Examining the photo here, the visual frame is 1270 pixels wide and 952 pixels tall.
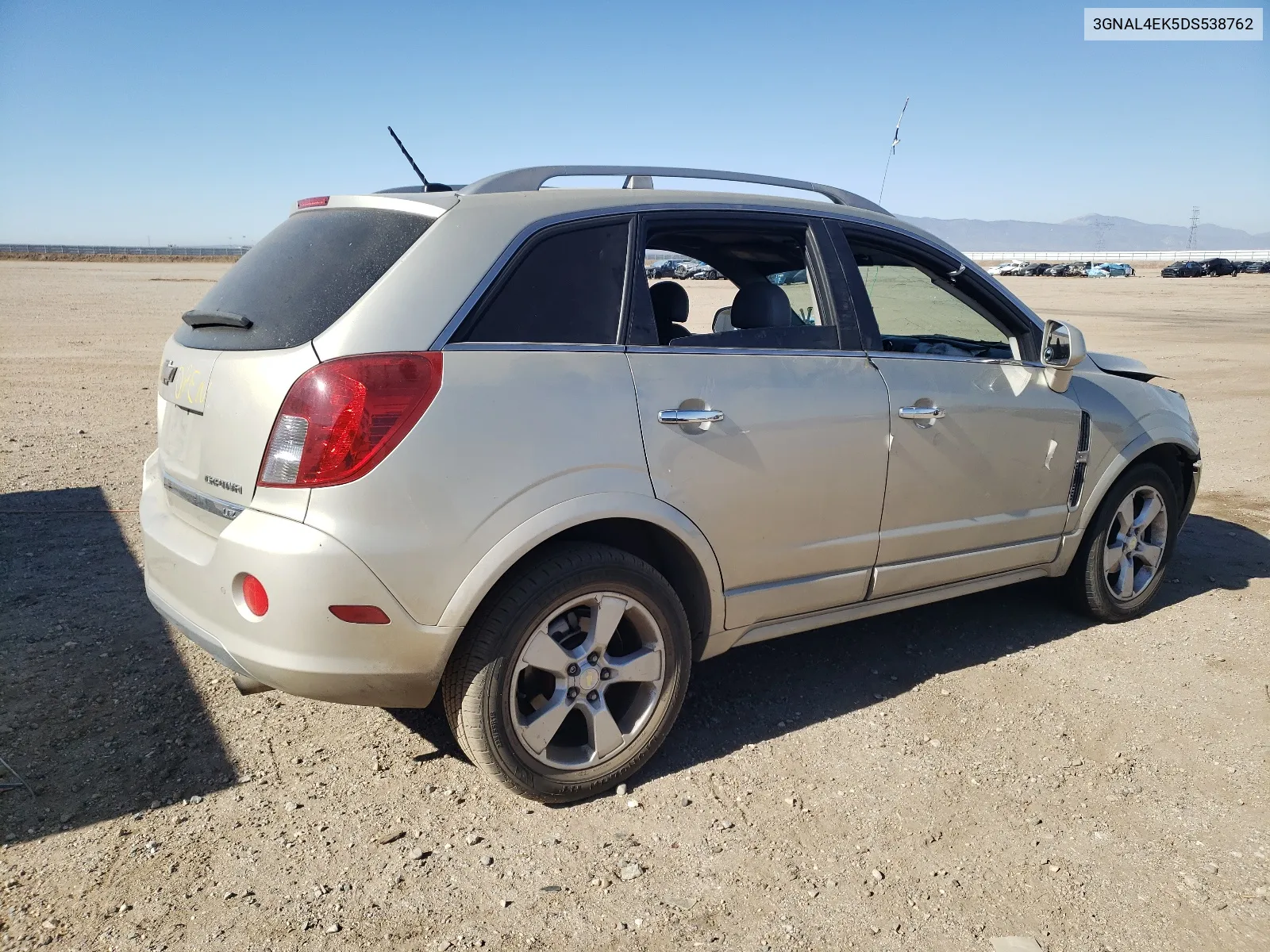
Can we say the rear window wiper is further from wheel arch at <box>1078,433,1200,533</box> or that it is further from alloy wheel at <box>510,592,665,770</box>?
wheel arch at <box>1078,433,1200,533</box>

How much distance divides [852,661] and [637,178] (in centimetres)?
229

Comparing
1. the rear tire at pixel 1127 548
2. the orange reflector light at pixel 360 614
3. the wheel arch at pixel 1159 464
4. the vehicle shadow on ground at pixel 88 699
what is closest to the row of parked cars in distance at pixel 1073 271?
the wheel arch at pixel 1159 464

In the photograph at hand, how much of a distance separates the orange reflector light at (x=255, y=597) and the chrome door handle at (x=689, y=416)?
1.28 meters

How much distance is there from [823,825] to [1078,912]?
0.74m

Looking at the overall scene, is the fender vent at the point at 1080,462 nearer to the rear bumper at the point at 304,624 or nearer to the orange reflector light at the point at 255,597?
the rear bumper at the point at 304,624

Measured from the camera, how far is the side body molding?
2742 millimetres

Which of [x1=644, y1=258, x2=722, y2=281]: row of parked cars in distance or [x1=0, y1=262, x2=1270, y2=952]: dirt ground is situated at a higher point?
[x1=644, y1=258, x2=722, y2=281]: row of parked cars in distance

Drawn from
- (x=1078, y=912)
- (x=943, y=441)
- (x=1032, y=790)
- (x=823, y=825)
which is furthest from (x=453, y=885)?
(x=943, y=441)

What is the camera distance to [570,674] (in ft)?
9.94

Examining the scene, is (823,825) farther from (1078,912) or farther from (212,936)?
(212,936)

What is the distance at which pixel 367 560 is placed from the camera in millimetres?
2604

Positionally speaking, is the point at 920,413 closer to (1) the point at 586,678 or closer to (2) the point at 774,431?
(2) the point at 774,431

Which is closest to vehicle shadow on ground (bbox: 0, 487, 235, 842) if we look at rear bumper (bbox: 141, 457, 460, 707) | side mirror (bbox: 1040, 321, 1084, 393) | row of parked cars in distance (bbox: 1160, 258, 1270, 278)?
rear bumper (bbox: 141, 457, 460, 707)

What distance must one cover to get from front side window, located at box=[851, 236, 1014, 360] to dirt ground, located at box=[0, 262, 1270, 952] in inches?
31.3
